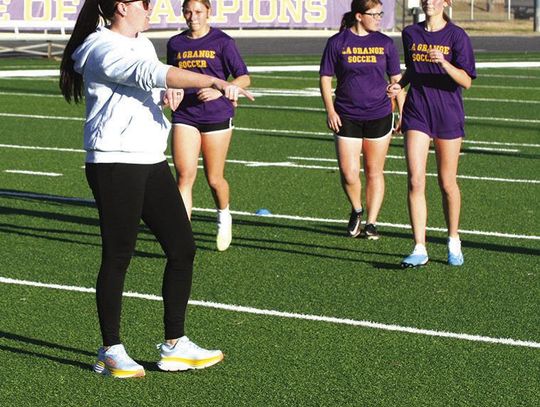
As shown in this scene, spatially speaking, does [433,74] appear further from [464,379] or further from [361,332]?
[464,379]

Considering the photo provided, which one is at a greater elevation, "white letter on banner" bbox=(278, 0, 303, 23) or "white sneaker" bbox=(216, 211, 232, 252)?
"white sneaker" bbox=(216, 211, 232, 252)

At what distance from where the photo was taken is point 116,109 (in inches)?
265

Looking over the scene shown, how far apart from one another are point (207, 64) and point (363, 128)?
5.38ft

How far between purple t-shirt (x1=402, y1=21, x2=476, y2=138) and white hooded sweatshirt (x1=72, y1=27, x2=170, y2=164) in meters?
3.38

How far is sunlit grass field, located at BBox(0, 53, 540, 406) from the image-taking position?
22.6 feet

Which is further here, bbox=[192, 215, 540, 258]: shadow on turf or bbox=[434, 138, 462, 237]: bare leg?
bbox=[192, 215, 540, 258]: shadow on turf

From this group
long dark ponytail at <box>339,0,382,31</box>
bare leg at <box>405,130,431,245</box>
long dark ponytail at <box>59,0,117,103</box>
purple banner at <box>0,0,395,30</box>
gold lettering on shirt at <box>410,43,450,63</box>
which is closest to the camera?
long dark ponytail at <box>59,0,117,103</box>

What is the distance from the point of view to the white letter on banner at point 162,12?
47750 millimetres

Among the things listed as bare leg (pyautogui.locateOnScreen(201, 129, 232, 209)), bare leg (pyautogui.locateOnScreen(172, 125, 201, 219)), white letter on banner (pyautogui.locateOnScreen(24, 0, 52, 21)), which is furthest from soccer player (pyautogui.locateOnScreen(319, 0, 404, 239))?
white letter on banner (pyautogui.locateOnScreen(24, 0, 52, 21))

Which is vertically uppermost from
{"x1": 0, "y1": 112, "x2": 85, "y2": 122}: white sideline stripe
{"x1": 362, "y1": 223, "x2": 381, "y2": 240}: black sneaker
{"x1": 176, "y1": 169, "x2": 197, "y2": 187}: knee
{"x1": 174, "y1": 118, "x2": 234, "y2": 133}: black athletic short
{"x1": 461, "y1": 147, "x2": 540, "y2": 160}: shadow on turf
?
{"x1": 174, "y1": 118, "x2": 234, "y2": 133}: black athletic short

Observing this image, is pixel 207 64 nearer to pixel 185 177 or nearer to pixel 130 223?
pixel 185 177

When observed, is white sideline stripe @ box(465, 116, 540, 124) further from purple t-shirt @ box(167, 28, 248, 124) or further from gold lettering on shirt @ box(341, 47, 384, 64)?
purple t-shirt @ box(167, 28, 248, 124)

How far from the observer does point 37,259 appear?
10.2 meters

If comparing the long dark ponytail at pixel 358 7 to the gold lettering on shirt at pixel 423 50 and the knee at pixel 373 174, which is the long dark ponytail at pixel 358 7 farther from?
the gold lettering on shirt at pixel 423 50
